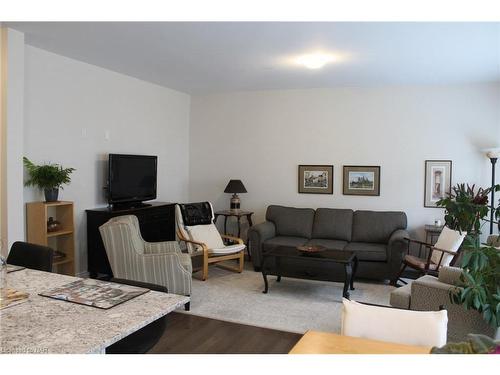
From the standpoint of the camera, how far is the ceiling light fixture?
4.48m

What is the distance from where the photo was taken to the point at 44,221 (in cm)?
429

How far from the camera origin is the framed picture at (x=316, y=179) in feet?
21.3

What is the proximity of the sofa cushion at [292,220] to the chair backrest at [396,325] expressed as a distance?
171 inches

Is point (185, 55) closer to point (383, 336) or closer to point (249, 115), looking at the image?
point (249, 115)

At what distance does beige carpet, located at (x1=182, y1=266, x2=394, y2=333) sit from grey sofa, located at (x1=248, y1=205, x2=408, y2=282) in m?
0.27

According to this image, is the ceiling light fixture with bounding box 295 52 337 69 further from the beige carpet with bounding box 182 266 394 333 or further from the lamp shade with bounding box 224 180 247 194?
the beige carpet with bounding box 182 266 394 333

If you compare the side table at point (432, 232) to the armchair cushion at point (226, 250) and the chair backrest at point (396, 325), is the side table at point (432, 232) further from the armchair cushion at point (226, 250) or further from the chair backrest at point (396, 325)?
the chair backrest at point (396, 325)

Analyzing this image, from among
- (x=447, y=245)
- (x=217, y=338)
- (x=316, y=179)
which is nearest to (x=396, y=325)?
(x=217, y=338)

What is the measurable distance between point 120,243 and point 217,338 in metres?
1.36

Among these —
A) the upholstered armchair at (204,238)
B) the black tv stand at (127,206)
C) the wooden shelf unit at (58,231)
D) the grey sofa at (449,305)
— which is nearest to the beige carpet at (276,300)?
the upholstered armchair at (204,238)

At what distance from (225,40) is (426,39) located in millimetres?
1849

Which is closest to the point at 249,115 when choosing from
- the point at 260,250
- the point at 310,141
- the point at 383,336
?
the point at 310,141

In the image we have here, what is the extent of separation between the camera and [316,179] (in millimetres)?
6562

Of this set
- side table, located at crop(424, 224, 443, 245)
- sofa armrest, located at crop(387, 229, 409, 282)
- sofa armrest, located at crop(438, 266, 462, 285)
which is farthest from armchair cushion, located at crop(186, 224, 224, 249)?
sofa armrest, located at crop(438, 266, 462, 285)
